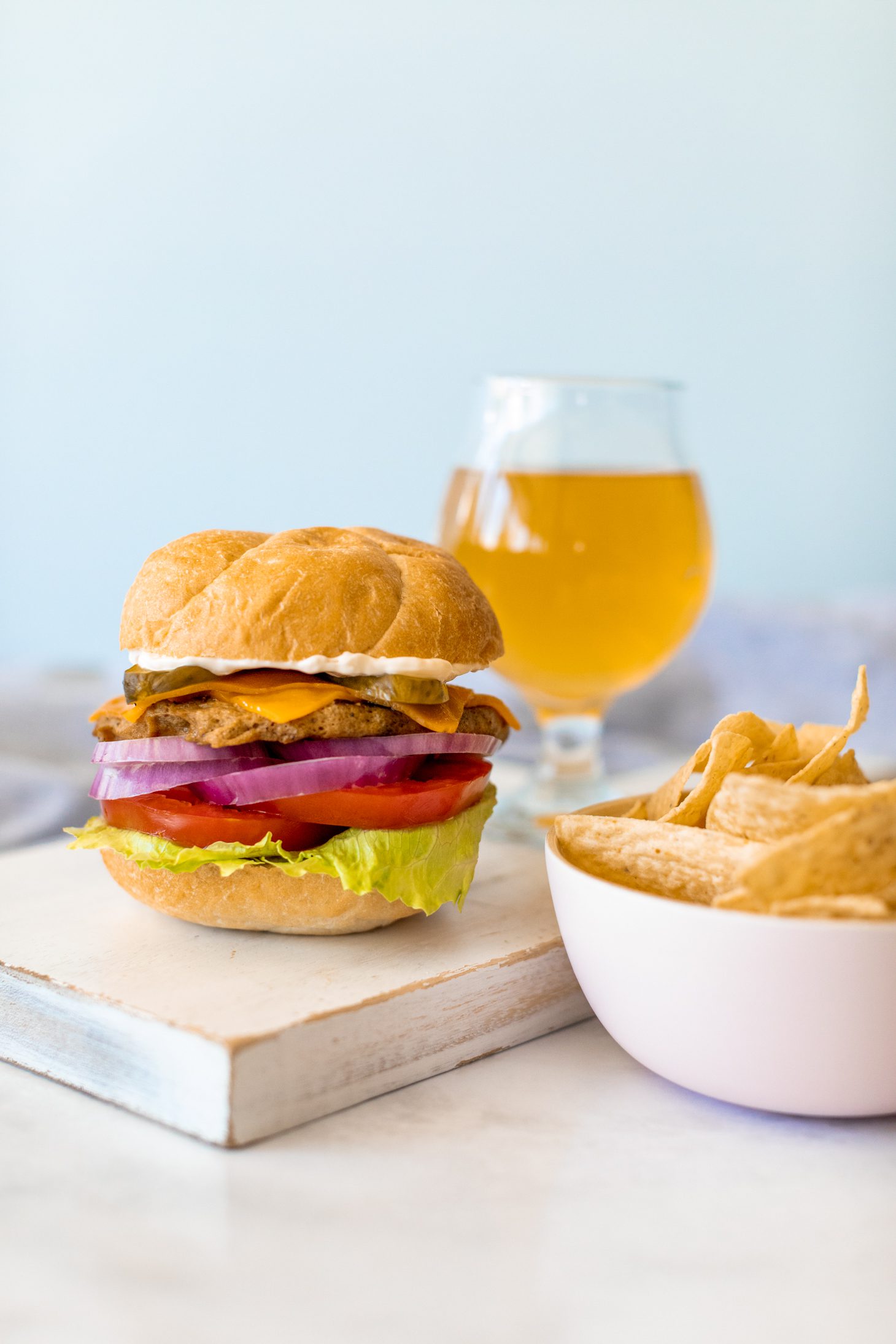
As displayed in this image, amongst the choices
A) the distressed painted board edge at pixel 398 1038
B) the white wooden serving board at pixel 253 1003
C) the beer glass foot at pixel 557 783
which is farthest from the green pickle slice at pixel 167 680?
the beer glass foot at pixel 557 783

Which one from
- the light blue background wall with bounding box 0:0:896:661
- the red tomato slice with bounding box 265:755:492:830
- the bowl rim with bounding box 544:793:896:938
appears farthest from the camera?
the light blue background wall with bounding box 0:0:896:661

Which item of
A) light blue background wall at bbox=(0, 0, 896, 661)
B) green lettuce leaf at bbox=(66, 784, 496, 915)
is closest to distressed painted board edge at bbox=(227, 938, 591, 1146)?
green lettuce leaf at bbox=(66, 784, 496, 915)

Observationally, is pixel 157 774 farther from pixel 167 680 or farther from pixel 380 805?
pixel 380 805

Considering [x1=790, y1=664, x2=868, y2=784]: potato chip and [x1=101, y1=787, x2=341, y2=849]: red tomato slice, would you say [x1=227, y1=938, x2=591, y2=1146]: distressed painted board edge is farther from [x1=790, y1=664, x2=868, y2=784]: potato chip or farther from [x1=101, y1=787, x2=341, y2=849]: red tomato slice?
[x1=790, y1=664, x2=868, y2=784]: potato chip

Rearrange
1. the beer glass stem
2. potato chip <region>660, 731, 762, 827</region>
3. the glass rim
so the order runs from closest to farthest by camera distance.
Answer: potato chip <region>660, 731, 762, 827</region>, the glass rim, the beer glass stem

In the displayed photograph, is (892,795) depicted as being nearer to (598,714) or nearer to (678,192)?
(598,714)

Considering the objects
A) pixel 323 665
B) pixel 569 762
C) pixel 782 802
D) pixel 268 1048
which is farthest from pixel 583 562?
pixel 268 1048
